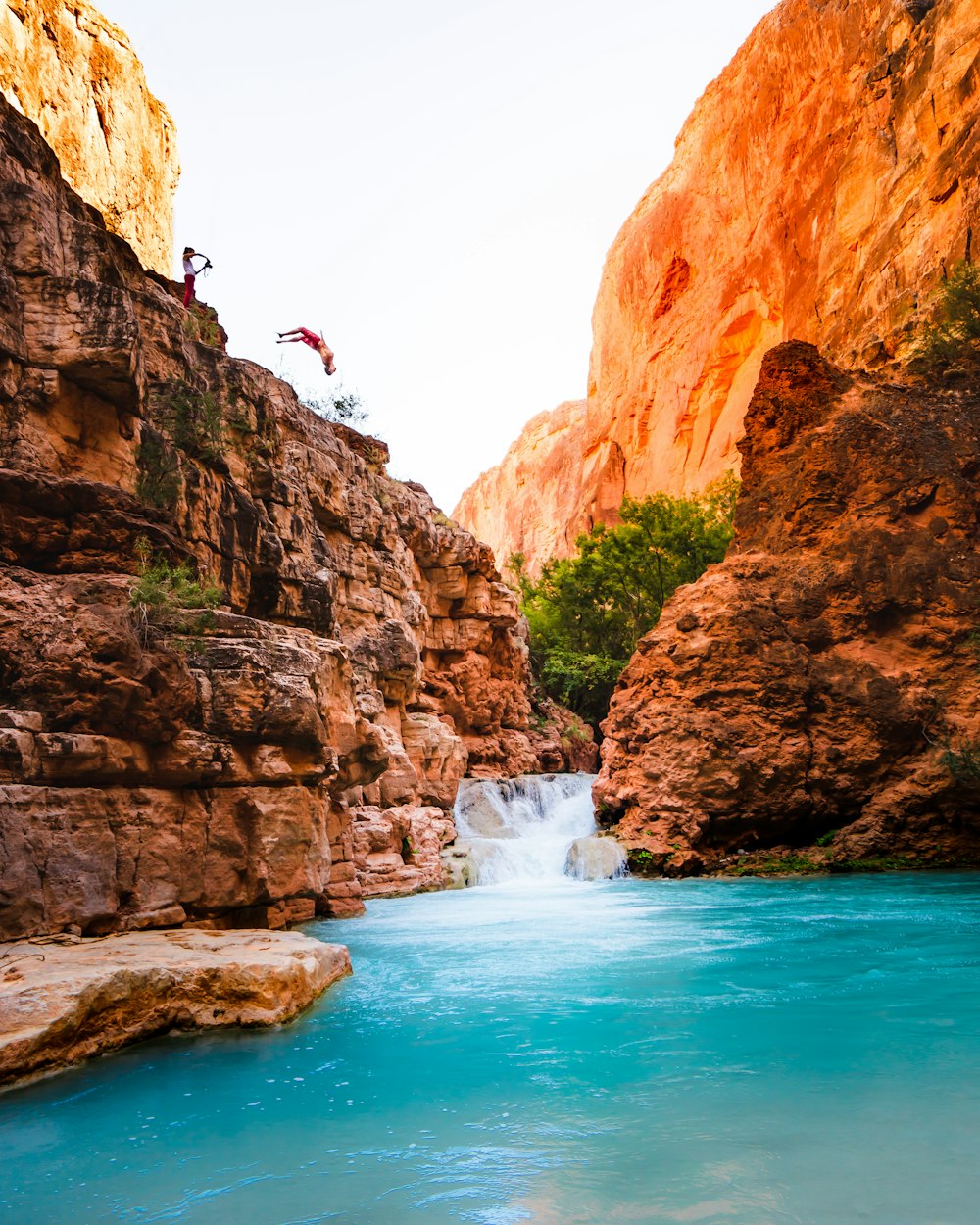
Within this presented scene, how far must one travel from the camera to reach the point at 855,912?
9.90 metres

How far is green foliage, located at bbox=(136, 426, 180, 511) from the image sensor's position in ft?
33.9

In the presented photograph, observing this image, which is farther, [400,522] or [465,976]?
[400,522]

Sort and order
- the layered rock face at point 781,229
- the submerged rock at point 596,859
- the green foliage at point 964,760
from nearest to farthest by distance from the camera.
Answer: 1. the green foliage at point 964,760
2. the submerged rock at point 596,859
3. the layered rock face at point 781,229

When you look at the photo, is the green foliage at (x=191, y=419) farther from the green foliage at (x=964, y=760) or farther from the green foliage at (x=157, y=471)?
the green foliage at (x=964, y=760)

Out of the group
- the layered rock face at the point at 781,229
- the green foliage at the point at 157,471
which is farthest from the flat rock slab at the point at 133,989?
the layered rock face at the point at 781,229

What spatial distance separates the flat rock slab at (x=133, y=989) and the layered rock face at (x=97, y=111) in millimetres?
19172

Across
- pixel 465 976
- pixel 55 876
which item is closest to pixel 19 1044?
pixel 55 876

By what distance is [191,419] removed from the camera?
1163 cm

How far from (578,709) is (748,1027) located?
86.5 feet

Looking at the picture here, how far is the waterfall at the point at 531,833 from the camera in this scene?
49.5ft

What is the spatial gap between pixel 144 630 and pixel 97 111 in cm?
2359

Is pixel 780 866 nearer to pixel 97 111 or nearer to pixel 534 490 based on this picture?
pixel 97 111

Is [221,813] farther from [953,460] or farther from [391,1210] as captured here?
[953,460]

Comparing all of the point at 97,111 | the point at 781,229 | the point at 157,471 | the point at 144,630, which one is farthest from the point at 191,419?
the point at 781,229
